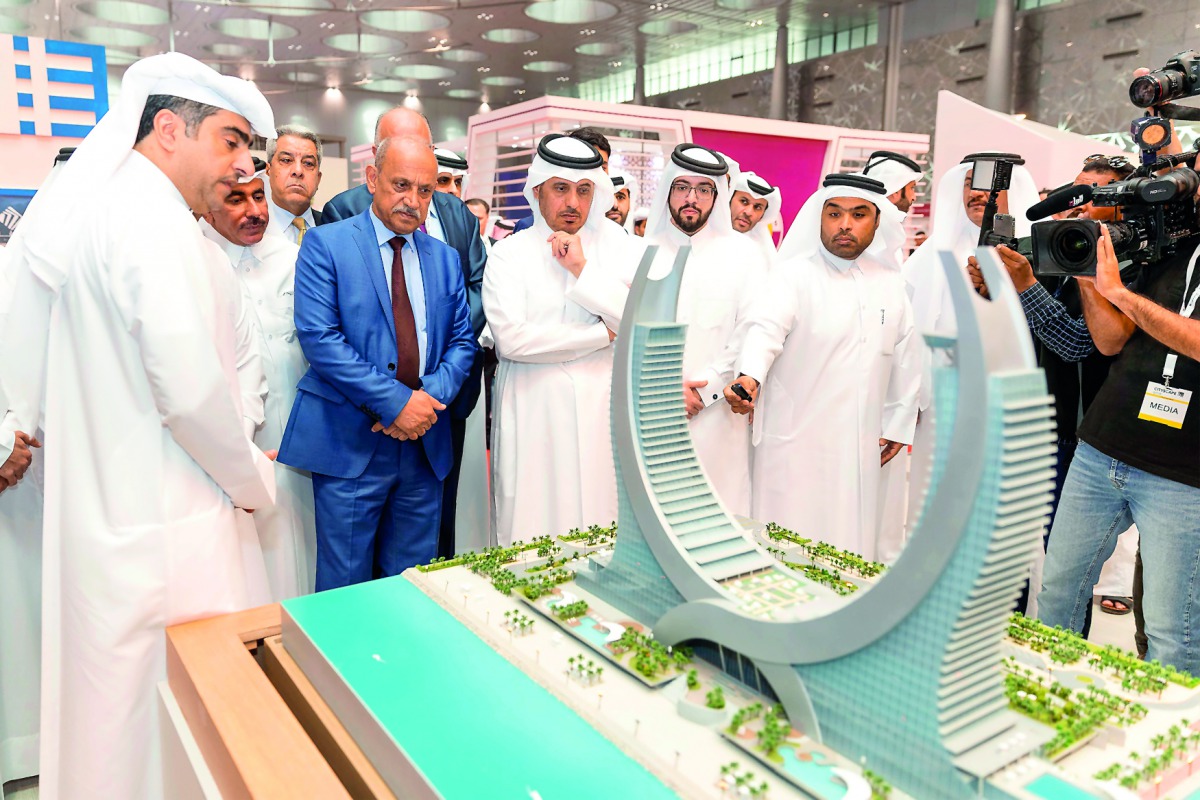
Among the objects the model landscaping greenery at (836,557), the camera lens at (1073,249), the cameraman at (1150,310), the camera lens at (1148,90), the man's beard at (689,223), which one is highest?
the camera lens at (1148,90)

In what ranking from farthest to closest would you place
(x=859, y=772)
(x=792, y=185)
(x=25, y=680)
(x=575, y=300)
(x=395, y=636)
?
(x=792, y=185) → (x=575, y=300) → (x=25, y=680) → (x=395, y=636) → (x=859, y=772)

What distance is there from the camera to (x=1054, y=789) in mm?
1017

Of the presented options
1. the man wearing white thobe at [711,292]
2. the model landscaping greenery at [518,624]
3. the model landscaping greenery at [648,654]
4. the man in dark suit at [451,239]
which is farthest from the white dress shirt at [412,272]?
the model landscaping greenery at [648,654]

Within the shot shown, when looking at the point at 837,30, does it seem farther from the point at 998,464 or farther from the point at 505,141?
the point at 998,464

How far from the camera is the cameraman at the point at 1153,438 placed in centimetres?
215

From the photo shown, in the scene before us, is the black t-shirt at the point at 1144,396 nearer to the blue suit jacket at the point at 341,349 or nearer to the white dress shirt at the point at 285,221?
the blue suit jacket at the point at 341,349

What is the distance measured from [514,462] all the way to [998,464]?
268 cm

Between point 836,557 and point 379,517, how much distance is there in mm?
1661

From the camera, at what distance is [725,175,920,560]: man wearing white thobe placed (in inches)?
140

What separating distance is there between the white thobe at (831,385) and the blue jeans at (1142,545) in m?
1.07

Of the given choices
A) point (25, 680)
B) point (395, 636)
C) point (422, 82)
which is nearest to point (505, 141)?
point (25, 680)

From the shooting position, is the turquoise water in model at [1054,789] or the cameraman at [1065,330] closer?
the turquoise water in model at [1054,789]

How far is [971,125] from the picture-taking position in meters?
7.16

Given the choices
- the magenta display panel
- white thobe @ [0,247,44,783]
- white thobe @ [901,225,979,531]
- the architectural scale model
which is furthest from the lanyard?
the magenta display panel
